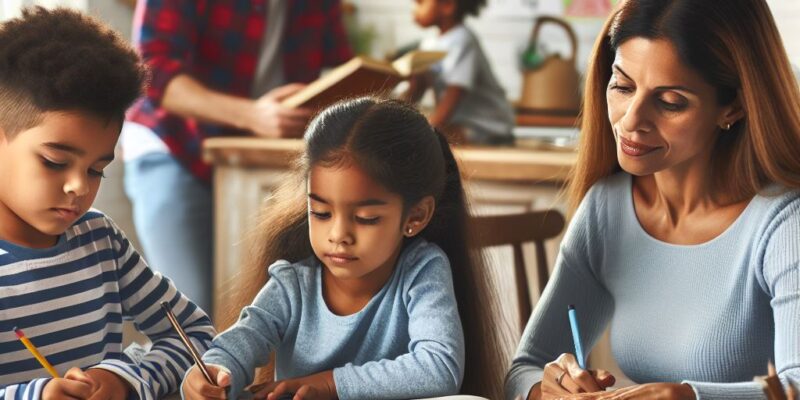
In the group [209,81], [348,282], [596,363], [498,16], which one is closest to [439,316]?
[348,282]

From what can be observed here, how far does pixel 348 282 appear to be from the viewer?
126 cm

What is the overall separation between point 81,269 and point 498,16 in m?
3.39

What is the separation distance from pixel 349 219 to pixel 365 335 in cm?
14

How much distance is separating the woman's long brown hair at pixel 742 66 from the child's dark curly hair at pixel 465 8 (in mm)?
2413

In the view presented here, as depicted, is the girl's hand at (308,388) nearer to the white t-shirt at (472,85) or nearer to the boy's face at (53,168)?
the boy's face at (53,168)

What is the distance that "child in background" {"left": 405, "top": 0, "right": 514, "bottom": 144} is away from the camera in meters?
3.54

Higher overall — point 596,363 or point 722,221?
point 722,221

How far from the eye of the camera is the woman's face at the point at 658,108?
1.20 m

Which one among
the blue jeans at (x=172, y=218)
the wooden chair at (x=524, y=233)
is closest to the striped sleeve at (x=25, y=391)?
the wooden chair at (x=524, y=233)

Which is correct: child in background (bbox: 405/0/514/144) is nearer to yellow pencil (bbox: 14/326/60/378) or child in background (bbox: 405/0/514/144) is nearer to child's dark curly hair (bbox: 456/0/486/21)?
child's dark curly hair (bbox: 456/0/486/21)

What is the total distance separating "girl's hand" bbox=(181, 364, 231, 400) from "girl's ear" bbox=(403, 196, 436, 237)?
0.26 m

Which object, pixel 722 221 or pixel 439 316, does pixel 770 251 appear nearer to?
pixel 722 221

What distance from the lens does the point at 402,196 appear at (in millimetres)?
1230

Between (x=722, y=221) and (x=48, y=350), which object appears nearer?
(x=48, y=350)
